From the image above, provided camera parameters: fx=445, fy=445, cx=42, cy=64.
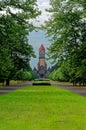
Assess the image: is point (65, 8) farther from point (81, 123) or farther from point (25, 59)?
point (81, 123)

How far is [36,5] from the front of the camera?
4838cm

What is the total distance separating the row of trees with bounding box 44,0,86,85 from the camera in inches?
2351

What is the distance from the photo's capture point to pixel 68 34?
59906 mm

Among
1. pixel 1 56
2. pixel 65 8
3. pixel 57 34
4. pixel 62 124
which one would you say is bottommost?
pixel 62 124

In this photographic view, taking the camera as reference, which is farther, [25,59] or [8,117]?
[25,59]

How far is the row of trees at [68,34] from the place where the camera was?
59.7 metres

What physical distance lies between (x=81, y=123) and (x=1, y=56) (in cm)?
3135

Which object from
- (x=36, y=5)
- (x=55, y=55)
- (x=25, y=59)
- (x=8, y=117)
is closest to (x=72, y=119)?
(x=8, y=117)

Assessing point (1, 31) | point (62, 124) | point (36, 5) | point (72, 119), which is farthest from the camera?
point (36, 5)

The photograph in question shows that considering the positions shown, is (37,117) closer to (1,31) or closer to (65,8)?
(1,31)

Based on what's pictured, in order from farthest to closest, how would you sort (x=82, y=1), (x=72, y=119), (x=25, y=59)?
(x=25, y=59), (x=82, y=1), (x=72, y=119)

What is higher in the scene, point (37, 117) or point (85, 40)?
point (85, 40)

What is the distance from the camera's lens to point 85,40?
60.7 m

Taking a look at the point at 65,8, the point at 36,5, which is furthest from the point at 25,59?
the point at 36,5
